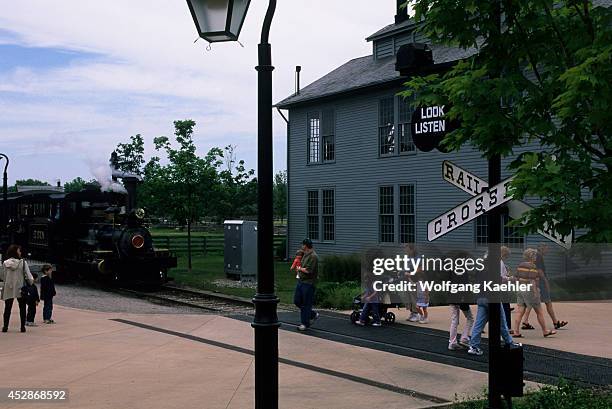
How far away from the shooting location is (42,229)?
88.3ft

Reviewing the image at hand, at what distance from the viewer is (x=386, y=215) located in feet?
93.3

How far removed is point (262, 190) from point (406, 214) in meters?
22.4

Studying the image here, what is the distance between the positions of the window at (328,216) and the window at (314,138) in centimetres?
167

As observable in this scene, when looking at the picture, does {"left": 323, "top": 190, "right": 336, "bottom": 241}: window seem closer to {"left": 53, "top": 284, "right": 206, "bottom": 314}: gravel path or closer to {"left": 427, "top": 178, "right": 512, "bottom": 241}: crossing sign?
{"left": 53, "top": 284, "right": 206, "bottom": 314}: gravel path

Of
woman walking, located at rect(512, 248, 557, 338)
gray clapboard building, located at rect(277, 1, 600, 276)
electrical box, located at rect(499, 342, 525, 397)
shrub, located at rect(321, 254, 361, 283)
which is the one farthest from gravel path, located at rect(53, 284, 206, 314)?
electrical box, located at rect(499, 342, 525, 397)

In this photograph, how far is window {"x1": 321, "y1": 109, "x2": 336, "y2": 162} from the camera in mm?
31484

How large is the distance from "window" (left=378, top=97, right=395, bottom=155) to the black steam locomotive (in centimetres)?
937

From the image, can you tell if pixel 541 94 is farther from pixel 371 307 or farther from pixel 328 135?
pixel 328 135

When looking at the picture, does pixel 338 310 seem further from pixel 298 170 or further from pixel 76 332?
pixel 298 170

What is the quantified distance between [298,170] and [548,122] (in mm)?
26645

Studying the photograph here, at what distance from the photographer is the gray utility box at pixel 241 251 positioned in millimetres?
25016

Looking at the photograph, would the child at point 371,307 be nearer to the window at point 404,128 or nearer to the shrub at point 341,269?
the shrub at point 341,269

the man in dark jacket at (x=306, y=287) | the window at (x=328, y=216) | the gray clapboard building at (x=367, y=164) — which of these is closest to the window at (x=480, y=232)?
the gray clapboard building at (x=367, y=164)

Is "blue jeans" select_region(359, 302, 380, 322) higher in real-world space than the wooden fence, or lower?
lower
